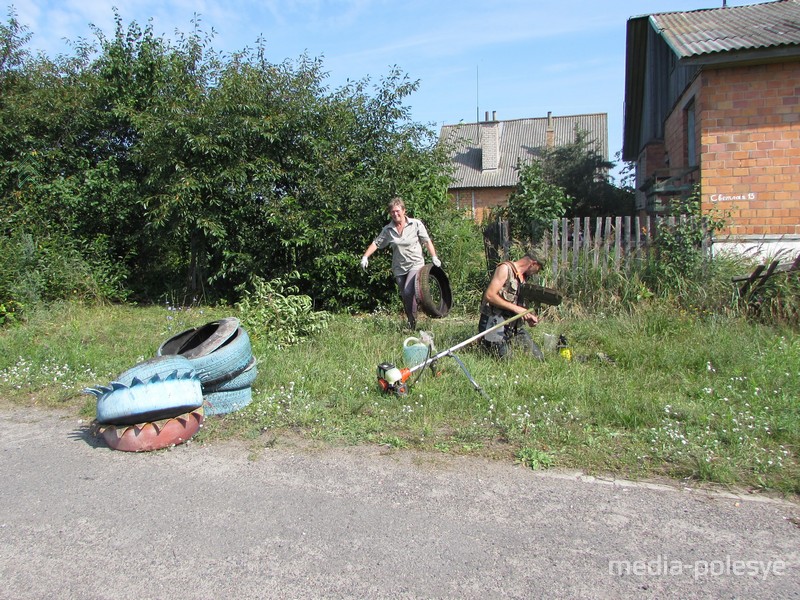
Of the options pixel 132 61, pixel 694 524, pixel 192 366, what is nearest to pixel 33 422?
pixel 192 366

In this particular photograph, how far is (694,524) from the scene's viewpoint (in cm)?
324

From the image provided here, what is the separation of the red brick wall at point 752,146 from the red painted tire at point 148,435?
799 cm

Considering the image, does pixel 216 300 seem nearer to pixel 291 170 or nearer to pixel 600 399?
pixel 291 170

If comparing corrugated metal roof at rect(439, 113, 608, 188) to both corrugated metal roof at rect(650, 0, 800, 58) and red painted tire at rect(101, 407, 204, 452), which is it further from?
red painted tire at rect(101, 407, 204, 452)

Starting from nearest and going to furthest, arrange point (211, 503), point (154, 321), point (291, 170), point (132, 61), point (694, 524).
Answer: point (694, 524) → point (211, 503) → point (154, 321) → point (291, 170) → point (132, 61)

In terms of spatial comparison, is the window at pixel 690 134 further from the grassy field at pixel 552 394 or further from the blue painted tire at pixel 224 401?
the blue painted tire at pixel 224 401

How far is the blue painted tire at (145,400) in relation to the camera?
14.3 feet

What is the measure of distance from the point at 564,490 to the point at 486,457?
0.65 metres

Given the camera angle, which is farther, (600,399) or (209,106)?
(209,106)

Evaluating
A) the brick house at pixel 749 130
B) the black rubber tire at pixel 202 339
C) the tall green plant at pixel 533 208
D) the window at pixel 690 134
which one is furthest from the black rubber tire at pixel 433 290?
the window at pixel 690 134

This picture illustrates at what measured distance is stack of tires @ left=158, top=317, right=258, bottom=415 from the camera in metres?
4.98

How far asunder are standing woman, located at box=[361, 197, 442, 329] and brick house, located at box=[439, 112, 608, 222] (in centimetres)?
3093

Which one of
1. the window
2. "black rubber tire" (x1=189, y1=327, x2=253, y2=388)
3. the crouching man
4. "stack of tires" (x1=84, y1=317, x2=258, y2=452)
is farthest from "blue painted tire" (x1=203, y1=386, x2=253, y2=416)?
the window

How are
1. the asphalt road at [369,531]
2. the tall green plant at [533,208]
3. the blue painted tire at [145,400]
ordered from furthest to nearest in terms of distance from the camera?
the tall green plant at [533,208] < the blue painted tire at [145,400] < the asphalt road at [369,531]
